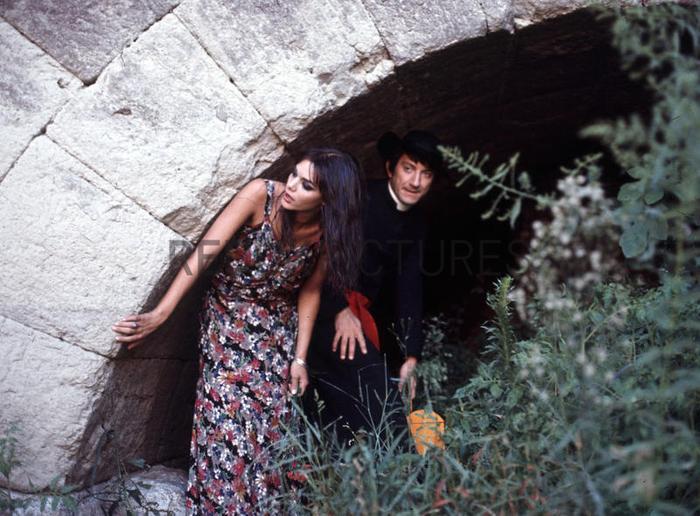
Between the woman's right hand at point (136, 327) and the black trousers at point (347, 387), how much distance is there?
655 mm

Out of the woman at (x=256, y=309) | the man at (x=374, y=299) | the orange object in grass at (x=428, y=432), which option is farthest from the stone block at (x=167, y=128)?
the orange object in grass at (x=428, y=432)

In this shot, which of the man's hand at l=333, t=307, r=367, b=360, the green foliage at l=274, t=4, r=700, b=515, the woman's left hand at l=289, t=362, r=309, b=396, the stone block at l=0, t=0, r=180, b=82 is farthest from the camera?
the man's hand at l=333, t=307, r=367, b=360

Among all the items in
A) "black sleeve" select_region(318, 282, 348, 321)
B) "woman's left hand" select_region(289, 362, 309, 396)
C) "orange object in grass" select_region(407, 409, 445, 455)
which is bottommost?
"orange object in grass" select_region(407, 409, 445, 455)

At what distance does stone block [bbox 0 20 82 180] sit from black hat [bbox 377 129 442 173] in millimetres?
1207

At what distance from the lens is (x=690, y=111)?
54.1 inches

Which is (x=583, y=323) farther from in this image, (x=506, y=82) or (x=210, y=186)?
(x=506, y=82)

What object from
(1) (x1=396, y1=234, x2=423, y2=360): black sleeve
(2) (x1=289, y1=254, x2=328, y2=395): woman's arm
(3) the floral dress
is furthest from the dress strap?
(1) (x1=396, y1=234, x2=423, y2=360): black sleeve

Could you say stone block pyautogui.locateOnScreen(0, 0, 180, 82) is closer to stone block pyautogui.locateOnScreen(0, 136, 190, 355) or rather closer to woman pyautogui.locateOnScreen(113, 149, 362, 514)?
stone block pyautogui.locateOnScreen(0, 136, 190, 355)

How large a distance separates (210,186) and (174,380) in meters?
0.92

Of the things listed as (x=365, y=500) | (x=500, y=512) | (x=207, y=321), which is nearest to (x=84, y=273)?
(x=207, y=321)

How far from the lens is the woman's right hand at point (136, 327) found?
2598 mm

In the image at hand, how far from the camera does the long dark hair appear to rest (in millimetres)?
2730

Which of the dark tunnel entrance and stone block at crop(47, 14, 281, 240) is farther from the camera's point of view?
the dark tunnel entrance

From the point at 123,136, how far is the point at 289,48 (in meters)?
0.64
